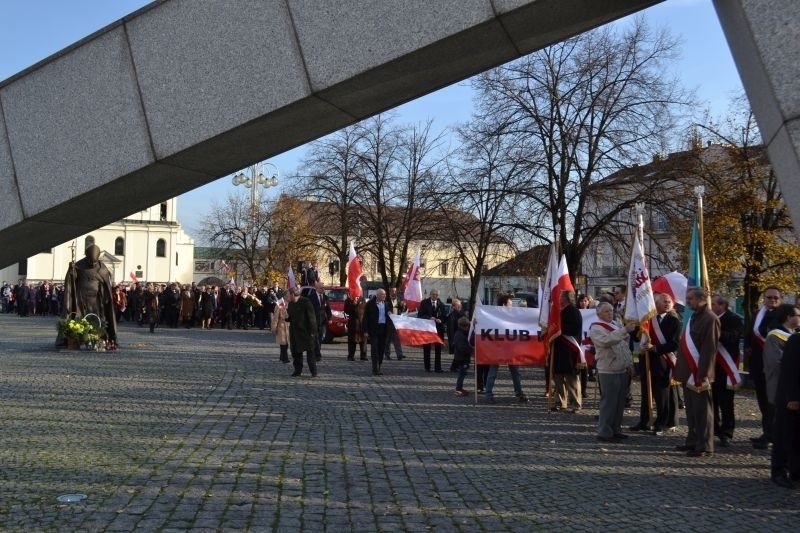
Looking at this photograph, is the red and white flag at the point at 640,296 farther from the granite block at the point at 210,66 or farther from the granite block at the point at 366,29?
the granite block at the point at 210,66

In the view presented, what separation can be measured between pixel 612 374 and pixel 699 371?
1.40 metres

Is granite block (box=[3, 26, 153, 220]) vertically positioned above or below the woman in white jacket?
above

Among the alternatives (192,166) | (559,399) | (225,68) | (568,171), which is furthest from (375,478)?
(568,171)

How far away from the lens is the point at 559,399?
1278 centimetres

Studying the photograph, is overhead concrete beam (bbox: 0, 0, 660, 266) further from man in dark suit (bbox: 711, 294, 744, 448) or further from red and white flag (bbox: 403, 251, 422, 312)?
red and white flag (bbox: 403, 251, 422, 312)

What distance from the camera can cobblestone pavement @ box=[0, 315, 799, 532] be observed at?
6.00 metres

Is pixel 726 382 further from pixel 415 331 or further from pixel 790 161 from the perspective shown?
pixel 415 331

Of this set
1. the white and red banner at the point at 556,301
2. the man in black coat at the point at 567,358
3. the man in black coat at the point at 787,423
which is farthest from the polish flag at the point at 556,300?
the man in black coat at the point at 787,423

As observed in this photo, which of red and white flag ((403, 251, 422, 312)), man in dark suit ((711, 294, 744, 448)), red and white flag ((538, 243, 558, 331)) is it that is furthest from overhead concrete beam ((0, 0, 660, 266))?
red and white flag ((403, 251, 422, 312))

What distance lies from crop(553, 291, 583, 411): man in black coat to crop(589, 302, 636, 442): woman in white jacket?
2.12 metres

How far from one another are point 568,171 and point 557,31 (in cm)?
1850

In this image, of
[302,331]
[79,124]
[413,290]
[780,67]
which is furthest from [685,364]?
[413,290]

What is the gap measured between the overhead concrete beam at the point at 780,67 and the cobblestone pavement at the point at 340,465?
9.92 ft

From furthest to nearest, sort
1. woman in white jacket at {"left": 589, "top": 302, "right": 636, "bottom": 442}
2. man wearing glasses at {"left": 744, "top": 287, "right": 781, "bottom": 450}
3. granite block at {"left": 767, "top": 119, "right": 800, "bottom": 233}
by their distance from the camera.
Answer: woman in white jacket at {"left": 589, "top": 302, "right": 636, "bottom": 442} < man wearing glasses at {"left": 744, "top": 287, "right": 781, "bottom": 450} < granite block at {"left": 767, "top": 119, "right": 800, "bottom": 233}
